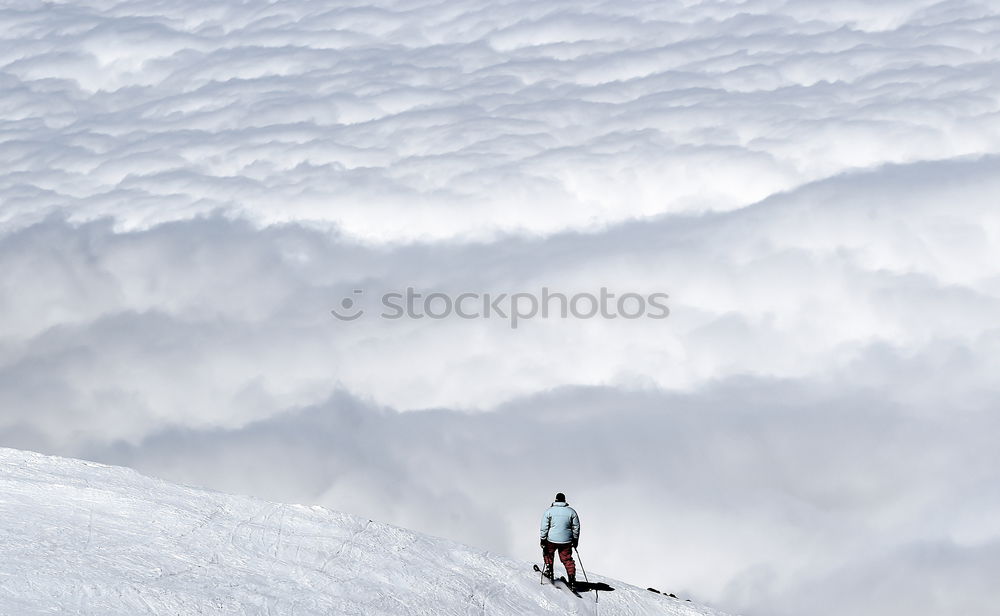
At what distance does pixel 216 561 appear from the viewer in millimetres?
16844

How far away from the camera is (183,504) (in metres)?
19.7

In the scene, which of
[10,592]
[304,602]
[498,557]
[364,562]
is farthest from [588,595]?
[10,592]

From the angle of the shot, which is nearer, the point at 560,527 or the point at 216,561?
the point at 216,561

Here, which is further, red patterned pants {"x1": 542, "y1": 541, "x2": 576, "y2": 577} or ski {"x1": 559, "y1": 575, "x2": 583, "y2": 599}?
ski {"x1": 559, "y1": 575, "x2": 583, "y2": 599}

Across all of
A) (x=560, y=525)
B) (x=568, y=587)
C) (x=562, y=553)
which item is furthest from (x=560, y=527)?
(x=568, y=587)

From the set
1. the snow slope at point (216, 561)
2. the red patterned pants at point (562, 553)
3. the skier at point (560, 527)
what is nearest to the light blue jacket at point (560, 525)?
the skier at point (560, 527)

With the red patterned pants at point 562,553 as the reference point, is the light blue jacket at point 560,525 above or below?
above

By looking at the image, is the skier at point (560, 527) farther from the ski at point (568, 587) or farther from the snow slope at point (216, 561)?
the ski at point (568, 587)

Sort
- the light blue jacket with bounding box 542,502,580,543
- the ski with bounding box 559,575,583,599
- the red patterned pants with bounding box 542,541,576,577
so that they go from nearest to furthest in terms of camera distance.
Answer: the light blue jacket with bounding box 542,502,580,543 < the red patterned pants with bounding box 542,541,576,577 < the ski with bounding box 559,575,583,599

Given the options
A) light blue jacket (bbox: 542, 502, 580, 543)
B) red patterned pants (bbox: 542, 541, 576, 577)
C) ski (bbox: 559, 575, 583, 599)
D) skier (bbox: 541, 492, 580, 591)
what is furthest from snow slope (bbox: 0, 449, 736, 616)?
light blue jacket (bbox: 542, 502, 580, 543)

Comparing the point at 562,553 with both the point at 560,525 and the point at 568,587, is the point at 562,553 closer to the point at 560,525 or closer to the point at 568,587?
the point at 560,525

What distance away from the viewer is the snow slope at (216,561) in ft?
48.7

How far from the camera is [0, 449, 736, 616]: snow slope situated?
14.8m

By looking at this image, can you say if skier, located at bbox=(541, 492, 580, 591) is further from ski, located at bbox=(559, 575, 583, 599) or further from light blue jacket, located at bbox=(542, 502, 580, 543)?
ski, located at bbox=(559, 575, 583, 599)
